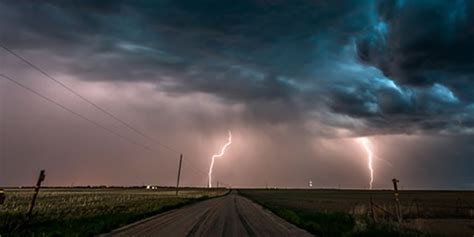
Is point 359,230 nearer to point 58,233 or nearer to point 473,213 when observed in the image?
point 58,233

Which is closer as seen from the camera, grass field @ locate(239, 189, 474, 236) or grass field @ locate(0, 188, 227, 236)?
grass field @ locate(0, 188, 227, 236)

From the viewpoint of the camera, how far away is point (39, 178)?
1839 centimetres

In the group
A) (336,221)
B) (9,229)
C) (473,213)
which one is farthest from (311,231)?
(473,213)

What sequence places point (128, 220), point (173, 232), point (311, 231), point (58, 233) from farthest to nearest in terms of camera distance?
point (128, 220) → point (311, 231) → point (173, 232) → point (58, 233)

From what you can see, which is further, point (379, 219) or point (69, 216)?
point (69, 216)

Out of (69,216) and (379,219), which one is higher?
(379,219)

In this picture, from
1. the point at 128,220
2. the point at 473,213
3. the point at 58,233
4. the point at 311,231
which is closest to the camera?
A: the point at 58,233

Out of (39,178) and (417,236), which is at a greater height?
(39,178)

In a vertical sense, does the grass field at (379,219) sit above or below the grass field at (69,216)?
above

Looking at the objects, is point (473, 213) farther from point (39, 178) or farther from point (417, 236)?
point (39, 178)

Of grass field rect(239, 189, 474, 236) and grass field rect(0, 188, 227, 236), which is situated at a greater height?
grass field rect(239, 189, 474, 236)

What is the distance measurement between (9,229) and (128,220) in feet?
21.8

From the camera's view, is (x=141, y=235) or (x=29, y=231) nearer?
(x=141, y=235)

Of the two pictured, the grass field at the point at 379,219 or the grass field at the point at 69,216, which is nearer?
the grass field at the point at 69,216
